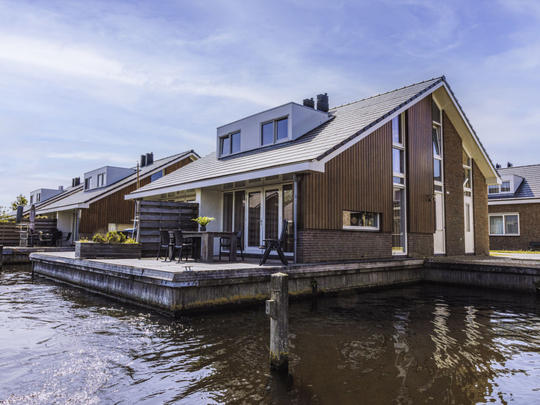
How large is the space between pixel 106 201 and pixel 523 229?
2474cm

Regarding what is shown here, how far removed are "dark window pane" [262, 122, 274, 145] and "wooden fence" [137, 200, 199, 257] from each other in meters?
3.42

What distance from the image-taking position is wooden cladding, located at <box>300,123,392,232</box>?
9906 millimetres

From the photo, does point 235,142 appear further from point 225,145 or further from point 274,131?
point 274,131

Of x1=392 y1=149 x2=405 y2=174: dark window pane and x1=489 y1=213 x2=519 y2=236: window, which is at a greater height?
x1=392 y1=149 x2=405 y2=174: dark window pane

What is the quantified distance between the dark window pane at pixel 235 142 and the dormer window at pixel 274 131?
5.05ft

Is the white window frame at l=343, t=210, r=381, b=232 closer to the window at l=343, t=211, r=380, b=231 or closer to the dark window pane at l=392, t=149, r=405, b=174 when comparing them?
the window at l=343, t=211, r=380, b=231

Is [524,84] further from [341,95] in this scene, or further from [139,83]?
[139,83]

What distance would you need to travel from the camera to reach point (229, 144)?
1569 centimetres

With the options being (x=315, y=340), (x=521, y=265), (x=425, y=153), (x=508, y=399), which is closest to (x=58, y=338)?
(x=315, y=340)

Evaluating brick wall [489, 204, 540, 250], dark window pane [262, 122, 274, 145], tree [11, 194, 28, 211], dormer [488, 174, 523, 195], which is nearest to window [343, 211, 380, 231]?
dark window pane [262, 122, 274, 145]

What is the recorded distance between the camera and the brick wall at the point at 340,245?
9750 millimetres

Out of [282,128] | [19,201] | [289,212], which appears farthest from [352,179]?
[19,201]

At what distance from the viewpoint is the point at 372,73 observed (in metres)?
10.8

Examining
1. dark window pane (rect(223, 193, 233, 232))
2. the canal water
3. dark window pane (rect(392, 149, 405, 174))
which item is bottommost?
the canal water
